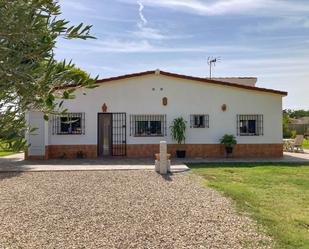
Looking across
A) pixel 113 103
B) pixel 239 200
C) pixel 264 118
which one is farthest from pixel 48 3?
pixel 264 118

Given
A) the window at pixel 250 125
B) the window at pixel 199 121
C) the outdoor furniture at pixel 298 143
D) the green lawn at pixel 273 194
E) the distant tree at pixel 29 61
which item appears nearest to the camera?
the distant tree at pixel 29 61

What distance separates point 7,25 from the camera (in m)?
2.64

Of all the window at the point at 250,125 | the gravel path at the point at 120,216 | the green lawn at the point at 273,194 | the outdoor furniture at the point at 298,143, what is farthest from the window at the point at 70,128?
the outdoor furniture at the point at 298,143

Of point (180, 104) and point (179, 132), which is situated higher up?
point (180, 104)

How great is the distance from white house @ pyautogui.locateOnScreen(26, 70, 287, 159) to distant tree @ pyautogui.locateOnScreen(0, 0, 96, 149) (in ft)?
60.1

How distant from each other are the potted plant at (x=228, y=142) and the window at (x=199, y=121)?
120cm

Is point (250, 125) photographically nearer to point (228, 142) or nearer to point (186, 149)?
point (228, 142)

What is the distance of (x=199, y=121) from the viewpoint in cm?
2202

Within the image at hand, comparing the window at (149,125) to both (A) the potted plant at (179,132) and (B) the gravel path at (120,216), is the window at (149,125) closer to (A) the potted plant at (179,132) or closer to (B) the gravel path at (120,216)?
(A) the potted plant at (179,132)

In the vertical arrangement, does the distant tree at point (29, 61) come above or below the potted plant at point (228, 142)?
above

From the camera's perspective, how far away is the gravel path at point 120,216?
253 inches

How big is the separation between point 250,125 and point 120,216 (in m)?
15.6

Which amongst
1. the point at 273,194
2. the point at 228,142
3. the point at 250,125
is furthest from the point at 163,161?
the point at 250,125

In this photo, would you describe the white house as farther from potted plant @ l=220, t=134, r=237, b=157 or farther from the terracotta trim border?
potted plant @ l=220, t=134, r=237, b=157
